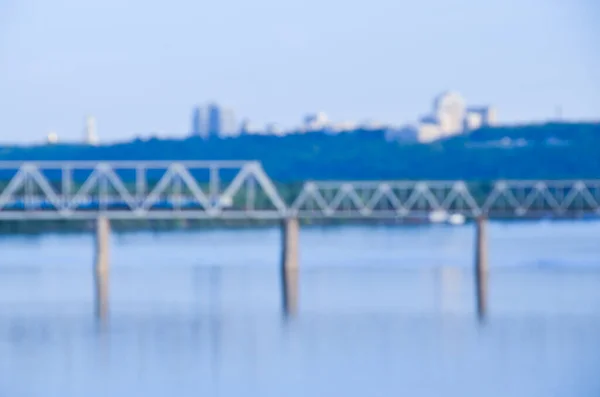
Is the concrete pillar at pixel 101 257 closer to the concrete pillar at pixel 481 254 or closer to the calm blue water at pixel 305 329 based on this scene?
the calm blue water at pixel 305 329

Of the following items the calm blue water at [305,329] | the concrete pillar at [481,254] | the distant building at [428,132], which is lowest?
the calm blue water at [305,329]

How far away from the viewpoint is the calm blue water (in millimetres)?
46188

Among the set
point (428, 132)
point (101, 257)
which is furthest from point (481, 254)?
point (428, 132)

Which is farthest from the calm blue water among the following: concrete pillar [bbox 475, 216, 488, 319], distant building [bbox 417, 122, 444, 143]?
distant building [bbox 417, 122, 444, 143]

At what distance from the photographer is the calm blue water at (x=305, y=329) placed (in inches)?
1818

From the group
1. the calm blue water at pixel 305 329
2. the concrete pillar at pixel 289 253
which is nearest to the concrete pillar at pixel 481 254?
the calm blue water at pixel 305 329

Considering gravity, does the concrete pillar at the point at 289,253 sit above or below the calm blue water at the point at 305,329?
above

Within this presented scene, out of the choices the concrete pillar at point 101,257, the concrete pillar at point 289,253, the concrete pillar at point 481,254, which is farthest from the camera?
the concrete pillar at point 481,254

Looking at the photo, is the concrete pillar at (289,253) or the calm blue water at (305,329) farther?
the concrete pillar at (289,253)

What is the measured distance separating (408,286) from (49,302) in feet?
46.7

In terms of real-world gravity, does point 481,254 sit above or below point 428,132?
below

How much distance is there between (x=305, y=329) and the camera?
56.6m

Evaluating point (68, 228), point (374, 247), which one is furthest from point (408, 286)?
point (68, 228)

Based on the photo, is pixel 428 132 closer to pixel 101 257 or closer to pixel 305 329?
pixel 101 257
